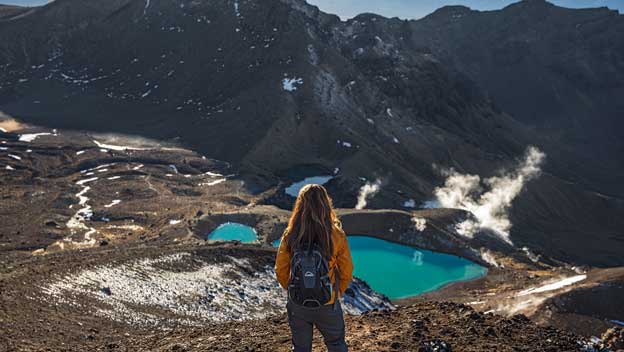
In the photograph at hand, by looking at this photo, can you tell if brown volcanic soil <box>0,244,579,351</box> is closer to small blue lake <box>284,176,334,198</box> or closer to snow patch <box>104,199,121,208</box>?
snow patch <box>104,199,121,208</box>

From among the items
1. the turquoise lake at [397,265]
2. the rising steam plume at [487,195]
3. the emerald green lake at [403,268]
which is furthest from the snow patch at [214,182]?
the rising steam plume at [487,195]

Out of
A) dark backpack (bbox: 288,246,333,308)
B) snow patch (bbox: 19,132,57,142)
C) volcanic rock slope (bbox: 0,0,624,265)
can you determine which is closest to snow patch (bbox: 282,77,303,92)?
volcanic rock slope (bbox: 0,0,624,265)

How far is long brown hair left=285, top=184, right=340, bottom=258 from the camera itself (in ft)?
31.4

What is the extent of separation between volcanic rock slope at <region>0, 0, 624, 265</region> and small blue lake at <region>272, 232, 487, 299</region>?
23.5m

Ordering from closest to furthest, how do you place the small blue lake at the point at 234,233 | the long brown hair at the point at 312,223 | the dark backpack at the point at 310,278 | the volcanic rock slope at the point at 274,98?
the dark backpack at the point at 310,278 → the long brown hair at the point at 312,223 → the small blue lake at the point at 234,233 → the volcanic rock slope at the point at 274,98

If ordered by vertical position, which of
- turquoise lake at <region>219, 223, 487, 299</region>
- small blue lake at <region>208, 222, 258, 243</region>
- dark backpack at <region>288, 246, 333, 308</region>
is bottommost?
small blue lake at <region>208, 222, 258, 243</region>

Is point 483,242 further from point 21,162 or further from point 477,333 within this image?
point 21,162

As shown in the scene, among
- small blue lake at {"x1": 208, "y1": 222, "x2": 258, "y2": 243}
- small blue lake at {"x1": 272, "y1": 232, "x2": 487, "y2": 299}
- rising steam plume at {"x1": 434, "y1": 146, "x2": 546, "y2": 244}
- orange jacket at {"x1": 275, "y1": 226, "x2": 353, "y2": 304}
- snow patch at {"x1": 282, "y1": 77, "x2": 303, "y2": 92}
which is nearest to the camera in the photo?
orange jacket at {"x1": 275, "y1": 226, "x2": 353, "y2": 304}

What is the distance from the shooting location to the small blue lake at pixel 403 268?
6462cm

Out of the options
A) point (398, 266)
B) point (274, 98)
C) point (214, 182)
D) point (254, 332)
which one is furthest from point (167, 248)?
point (274, 98)

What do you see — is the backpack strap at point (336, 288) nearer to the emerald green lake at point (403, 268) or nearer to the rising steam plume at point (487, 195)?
the emerald green lake at point (403, 268)

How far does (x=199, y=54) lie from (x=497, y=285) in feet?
422

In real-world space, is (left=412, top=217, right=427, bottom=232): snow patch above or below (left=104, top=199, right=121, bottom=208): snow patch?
above

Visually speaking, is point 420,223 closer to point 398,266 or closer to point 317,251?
point 398,266
